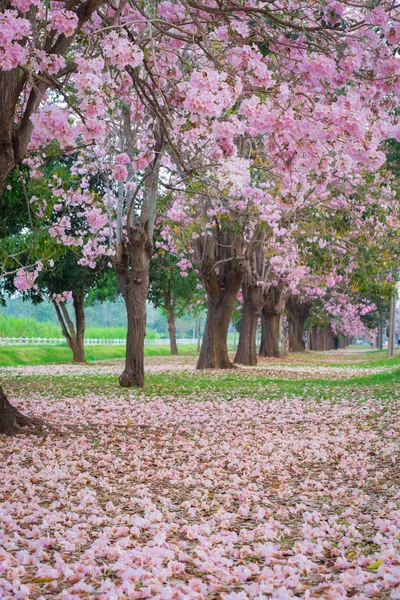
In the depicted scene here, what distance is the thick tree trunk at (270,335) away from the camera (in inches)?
1453

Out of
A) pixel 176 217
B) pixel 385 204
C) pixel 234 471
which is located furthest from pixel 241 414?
pixel 176 217

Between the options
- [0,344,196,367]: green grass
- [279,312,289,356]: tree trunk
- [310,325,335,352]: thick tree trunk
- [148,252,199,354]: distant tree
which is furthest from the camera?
[310,325,335,352]: thick tree trunk

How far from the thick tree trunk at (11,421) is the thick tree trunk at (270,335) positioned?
2769 centimetres

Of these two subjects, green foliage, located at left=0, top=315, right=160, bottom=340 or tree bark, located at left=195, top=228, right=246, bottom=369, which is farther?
green foliage, located at left=0, top=315, right=160, bottom=340

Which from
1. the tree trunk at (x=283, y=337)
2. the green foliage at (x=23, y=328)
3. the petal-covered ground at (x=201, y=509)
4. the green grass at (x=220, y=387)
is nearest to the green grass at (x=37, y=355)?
the green foliage at (x=23, y=328)

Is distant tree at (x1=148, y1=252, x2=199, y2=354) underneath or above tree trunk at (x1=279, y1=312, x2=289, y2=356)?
above

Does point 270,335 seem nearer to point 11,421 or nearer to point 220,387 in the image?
point 220,387

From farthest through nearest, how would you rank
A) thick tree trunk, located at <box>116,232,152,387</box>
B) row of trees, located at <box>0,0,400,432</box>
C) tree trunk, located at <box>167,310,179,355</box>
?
tree trunk, located at <box>167,310,179,355</box> → thick tree trunk, located at <box>116,232,152,387</box> → row of trees, located at <box>0,0,400,432</box>

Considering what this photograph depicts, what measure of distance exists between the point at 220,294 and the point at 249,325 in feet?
17.1

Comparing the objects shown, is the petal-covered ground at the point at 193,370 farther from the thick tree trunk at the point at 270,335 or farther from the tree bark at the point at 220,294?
the thick tree trunk at the point at 270,335

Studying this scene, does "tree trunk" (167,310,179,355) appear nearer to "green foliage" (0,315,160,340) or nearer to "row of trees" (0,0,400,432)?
"green foliage" (0,315,160,340)

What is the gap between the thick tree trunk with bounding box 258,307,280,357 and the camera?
36906 millimetres

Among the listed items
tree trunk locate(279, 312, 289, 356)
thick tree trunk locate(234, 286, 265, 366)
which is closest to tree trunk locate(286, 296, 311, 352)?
tree trunk locate(279, 312, 289, 356)

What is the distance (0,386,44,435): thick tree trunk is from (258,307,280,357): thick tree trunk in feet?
90.8
